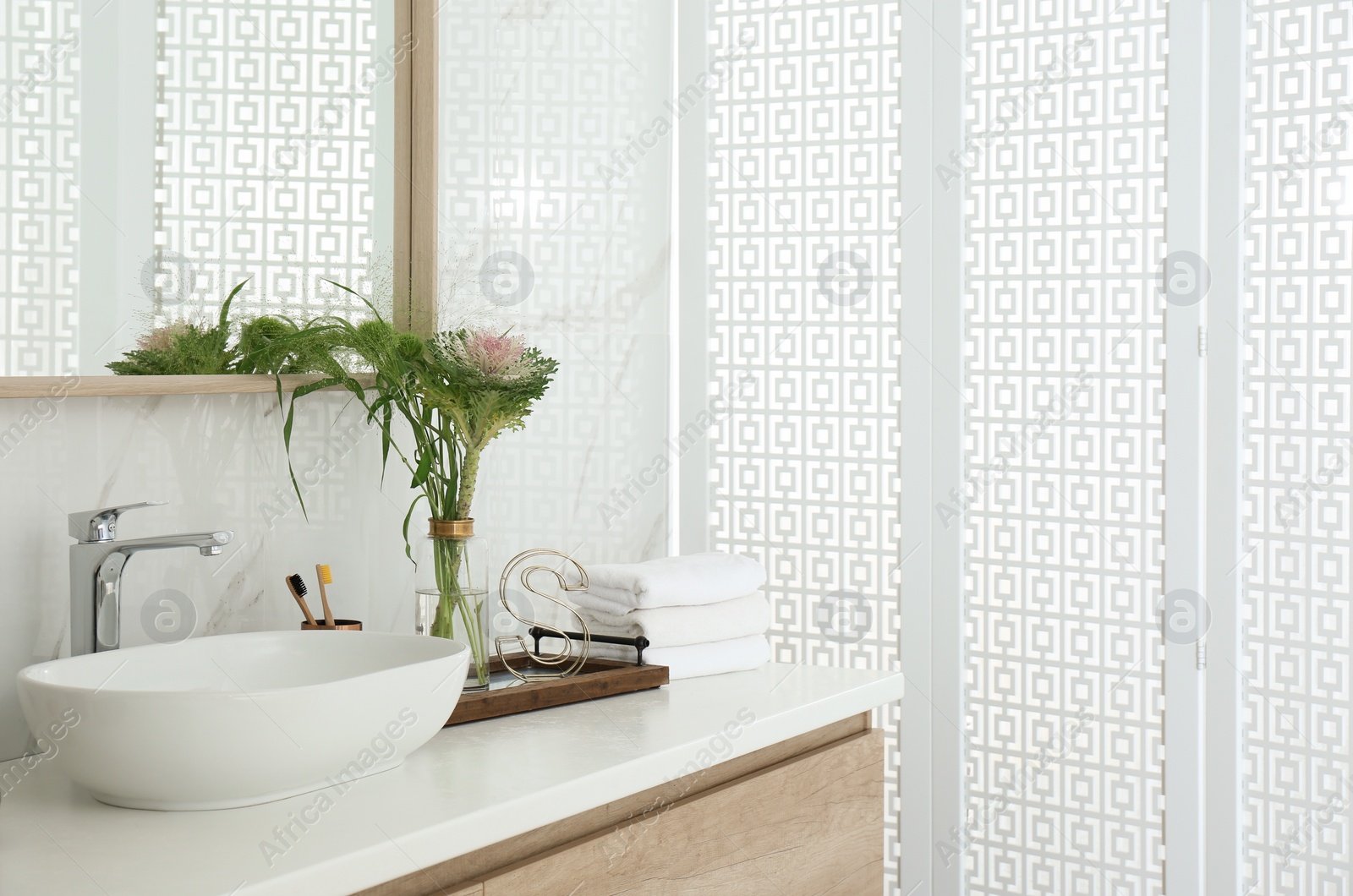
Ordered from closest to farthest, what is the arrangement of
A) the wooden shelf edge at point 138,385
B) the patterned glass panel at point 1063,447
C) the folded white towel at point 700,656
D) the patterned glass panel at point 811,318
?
the wooden shelf edge at point 138,385
the folded white towel at point 700,656
the patterned glass panel at point 1063,447
the patterned glass panel at point 811,318

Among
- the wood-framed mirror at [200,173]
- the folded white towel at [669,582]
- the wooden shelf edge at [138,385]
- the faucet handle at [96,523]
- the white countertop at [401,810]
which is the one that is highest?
the wood-framed mirror at [200,173]

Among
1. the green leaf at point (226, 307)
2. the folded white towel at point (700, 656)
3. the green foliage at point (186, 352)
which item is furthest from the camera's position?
the folded white towel at point (700, 656)

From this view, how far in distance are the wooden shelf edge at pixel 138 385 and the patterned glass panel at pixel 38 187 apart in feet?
0.07

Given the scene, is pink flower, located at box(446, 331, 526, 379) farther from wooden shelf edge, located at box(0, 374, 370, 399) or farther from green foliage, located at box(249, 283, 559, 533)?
wooden shelf edge, located at box(0, 374, 370, 399)

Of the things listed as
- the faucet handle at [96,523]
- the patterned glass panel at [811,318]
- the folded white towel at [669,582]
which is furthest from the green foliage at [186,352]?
the patterned glass panel at [811,318]

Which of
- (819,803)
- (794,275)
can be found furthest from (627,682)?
(794,275)

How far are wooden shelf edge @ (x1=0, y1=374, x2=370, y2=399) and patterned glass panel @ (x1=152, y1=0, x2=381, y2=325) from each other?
0.28ft

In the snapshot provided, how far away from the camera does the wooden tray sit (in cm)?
141

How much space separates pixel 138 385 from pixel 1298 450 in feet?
5.50

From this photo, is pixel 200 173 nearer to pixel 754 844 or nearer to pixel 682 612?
pixel 682 612

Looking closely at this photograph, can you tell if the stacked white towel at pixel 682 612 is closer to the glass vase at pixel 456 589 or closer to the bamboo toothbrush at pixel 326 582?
the glass vase at pixel 456 589

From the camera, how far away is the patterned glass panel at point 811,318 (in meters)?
2.22

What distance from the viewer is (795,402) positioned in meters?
2.29

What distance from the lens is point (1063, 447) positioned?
2086 millimetres
